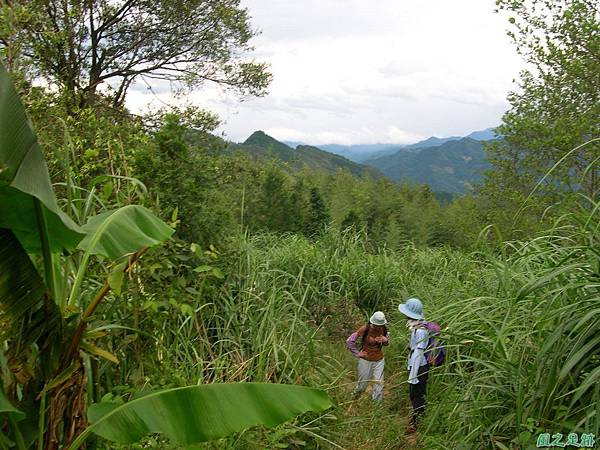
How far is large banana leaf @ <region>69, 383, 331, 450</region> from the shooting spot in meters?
2.05

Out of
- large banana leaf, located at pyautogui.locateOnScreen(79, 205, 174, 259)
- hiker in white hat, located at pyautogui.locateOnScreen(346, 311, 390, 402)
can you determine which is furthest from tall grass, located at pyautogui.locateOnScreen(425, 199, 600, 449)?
large banana leaf, located at pyautogui.locateOnScreen(79, 205, 174, 259)

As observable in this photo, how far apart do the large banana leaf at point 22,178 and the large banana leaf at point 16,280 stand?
80mm

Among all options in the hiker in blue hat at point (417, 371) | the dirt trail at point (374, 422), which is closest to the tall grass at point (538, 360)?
the dirt trail at point (374, 422)

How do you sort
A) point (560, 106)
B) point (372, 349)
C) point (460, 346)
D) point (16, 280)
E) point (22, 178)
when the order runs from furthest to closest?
point (560, 106), point (372, 349), point (460, 346), point (16, 280), point (22, 178)

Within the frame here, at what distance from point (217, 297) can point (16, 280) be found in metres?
3.05

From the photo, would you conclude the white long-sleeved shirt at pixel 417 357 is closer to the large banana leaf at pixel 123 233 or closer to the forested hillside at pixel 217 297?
the forested hillside at pixel 217 297

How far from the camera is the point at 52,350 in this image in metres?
2.16

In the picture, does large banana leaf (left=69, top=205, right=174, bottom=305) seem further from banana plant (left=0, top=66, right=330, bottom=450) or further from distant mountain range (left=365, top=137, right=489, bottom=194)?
distant mountain range (left=365, top=137, right=489, bottom=194)

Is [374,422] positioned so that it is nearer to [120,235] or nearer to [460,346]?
[460,346]

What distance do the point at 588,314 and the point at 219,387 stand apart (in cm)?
198

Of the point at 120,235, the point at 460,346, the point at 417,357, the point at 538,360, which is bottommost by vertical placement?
the point at 417,357

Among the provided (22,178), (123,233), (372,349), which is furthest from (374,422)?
(22,178)

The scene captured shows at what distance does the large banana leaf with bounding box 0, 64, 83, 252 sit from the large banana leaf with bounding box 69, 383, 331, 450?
0.78 m

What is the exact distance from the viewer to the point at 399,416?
532 cm
